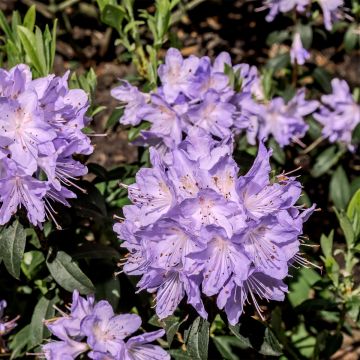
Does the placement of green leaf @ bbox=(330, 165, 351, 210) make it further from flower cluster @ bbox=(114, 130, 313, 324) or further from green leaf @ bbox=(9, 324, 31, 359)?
green leaf @ bbox=(9, 324, 31, 359)

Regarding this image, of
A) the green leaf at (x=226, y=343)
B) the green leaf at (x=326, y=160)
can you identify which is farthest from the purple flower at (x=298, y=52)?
the green leaf at (x=226, y=343)

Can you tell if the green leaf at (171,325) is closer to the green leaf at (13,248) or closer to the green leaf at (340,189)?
the green leaf at (13,248)

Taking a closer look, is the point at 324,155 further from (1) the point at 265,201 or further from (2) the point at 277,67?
(1) the point at 265,201

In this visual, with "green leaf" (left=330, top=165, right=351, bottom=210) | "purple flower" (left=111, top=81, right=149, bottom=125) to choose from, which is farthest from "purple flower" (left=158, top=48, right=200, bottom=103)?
"green leaf" (left=330, top=165, right=351, bottom=210)

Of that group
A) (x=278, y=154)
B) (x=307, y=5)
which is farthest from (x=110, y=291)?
(x=307, y=5)

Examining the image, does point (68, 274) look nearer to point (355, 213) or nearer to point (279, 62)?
point (355, 213)
